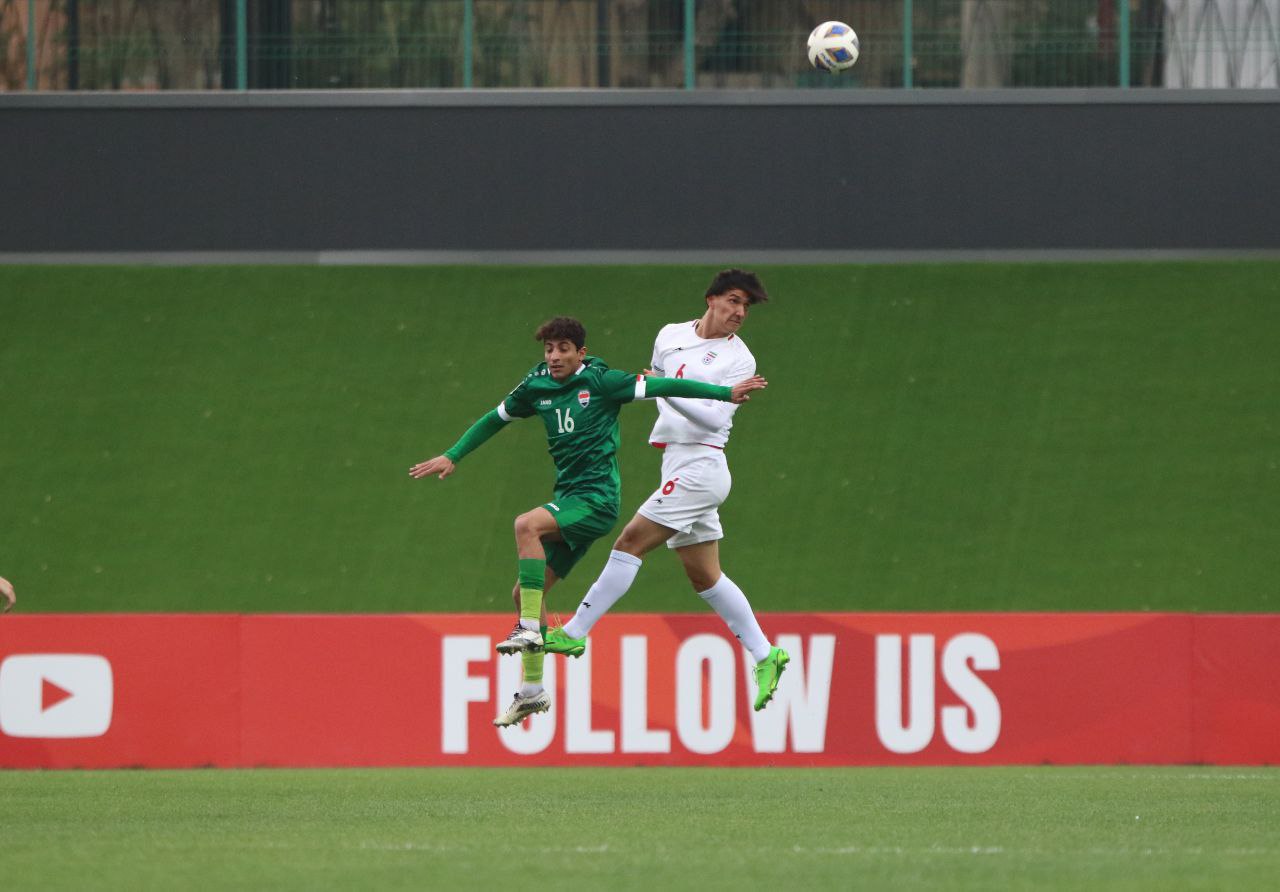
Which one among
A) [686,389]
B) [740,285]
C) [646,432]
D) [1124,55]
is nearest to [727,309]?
[740,285]

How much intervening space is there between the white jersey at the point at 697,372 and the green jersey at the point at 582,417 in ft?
1.28

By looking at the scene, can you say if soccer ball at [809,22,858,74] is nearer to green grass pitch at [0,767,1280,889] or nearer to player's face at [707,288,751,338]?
player's face at [707,288,751,338]

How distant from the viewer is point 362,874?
736 cm

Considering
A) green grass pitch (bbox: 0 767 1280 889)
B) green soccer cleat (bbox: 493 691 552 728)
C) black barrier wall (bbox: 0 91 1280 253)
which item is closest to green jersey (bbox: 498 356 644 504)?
green soccer cleat (bbox: 493 691 552 728)

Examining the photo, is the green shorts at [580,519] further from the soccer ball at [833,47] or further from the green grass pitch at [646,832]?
the soccer ball at [833,47]

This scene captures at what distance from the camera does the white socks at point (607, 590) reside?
1069 centimetres

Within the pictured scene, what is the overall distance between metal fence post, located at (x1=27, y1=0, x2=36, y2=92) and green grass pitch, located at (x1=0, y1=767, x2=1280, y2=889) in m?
9.82

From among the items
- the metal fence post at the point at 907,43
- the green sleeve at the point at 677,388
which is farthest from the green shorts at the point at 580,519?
the metal fence post at the point at 907,43

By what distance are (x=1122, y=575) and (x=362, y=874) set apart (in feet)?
41.5

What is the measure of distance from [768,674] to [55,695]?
666 cm

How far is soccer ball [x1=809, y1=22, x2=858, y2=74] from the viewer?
1466 cm

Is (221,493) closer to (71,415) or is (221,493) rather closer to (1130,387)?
(71,415)

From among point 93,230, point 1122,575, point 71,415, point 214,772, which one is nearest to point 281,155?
point 93,230

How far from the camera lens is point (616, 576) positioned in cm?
1084
